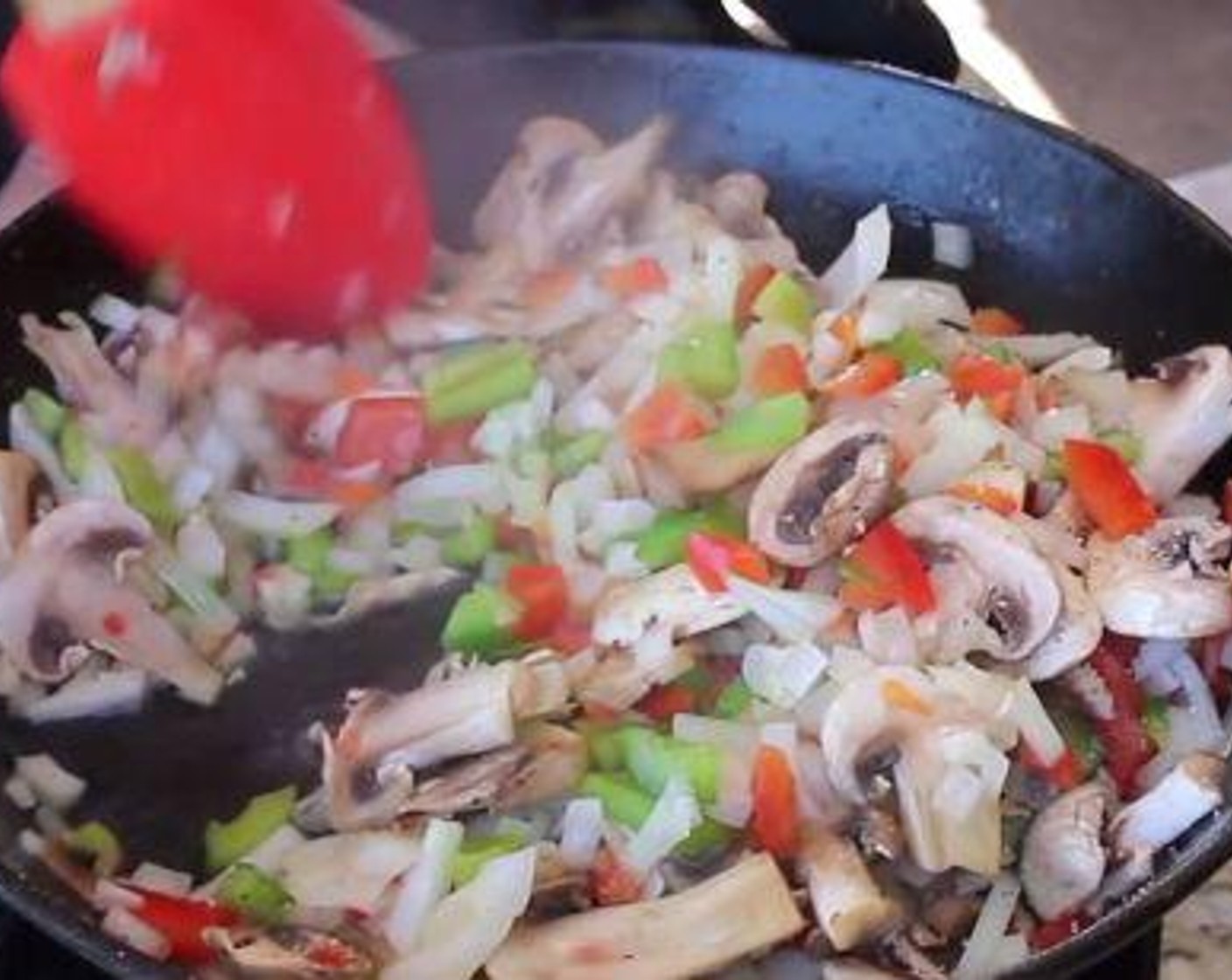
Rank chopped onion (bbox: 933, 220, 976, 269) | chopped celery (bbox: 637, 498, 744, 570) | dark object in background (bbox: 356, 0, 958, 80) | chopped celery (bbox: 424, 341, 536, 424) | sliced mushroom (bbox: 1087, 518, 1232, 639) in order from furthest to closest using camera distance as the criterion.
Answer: dark object in background (bbox: 356, 0, 958, 80) < chopped onion (bbox: 933, 220, 976, 269) < chopped celery (bbox: 424, 341, 536, 424) < chopped celery (bbox: 637, 498, 744, 570) < sliced mushroom (bbox: 1087, 518, 1232, 639)

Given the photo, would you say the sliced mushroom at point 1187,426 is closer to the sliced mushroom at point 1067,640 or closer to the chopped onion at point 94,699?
the sliced mushroom at point 1067,640

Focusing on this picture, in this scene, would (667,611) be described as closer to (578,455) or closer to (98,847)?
(578,455)

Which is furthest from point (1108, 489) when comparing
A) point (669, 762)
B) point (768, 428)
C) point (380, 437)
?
point (380, 437)

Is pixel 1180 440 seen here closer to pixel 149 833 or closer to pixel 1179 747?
pixel 1179 747

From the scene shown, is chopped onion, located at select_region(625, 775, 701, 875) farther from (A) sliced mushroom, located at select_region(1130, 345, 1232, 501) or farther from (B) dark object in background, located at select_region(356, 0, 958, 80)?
(B) dark object in background, located at select_region(356, 0, 958, 80)

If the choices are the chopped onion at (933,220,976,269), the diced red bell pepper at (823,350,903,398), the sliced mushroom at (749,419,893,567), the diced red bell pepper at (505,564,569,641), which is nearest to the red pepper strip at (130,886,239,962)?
the diced red bell pepper at (505,564,569,641)

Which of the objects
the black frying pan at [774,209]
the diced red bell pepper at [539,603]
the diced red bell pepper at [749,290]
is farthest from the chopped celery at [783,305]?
the diced red bell pepper at [539,603]
